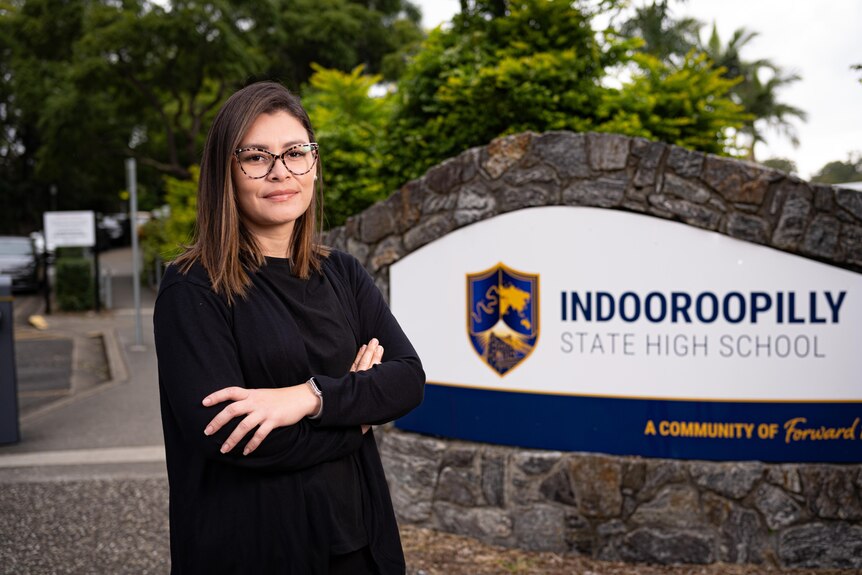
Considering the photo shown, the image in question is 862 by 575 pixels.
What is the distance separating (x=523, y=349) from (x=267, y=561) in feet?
9.18

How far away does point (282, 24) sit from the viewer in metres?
25.3

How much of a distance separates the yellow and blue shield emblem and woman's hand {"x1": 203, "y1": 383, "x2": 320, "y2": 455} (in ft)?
8.91

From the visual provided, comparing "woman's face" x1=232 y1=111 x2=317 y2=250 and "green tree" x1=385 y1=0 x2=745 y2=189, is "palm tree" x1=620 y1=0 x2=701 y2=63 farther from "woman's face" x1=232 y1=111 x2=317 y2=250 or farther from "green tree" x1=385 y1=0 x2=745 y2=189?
"woman's face" x1=232 y1=111 x2=317 y2=250

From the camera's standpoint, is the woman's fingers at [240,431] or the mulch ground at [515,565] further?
the mulch ground at [515,565]

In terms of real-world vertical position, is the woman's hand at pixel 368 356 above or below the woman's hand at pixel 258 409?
above

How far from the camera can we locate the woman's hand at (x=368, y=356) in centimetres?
221

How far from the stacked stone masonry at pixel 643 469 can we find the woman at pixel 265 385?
8.29 feet

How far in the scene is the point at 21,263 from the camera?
2233 centimetres

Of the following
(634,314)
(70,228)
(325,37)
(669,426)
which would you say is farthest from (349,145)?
(325,37)

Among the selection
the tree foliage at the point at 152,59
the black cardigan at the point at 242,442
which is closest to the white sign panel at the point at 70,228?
the tree foliage at the point at 152,59

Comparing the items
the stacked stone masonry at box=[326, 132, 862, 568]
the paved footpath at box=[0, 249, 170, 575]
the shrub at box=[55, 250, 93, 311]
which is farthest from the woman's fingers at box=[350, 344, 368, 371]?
the shrub at box=[55, 250, 93, 311]

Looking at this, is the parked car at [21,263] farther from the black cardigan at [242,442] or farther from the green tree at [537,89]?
the black cardigan at [242,442]

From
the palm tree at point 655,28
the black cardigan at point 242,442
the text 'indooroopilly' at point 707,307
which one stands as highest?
the palm tree at point 655,28

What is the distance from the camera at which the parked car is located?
72.0 feet
